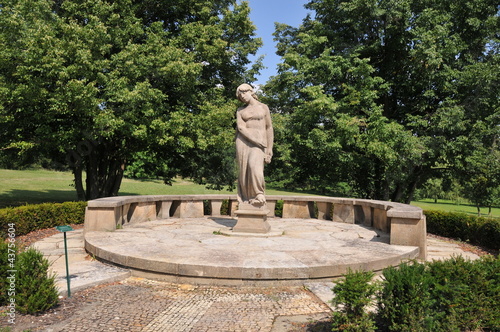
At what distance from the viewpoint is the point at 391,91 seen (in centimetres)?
1931

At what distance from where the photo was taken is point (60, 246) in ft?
24.9

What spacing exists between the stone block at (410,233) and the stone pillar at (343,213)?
3929 millimetres

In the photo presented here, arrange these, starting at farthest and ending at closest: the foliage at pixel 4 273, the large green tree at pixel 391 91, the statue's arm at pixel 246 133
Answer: the large green tree at pixel 391 91, the statue's arm at pixel 246 133, the foliage at pixel 4 273

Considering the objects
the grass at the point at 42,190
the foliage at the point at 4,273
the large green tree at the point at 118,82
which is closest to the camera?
the foliage at the point at 4,273

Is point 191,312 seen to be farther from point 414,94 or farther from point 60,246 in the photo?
point 414,94

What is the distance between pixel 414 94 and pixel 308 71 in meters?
5.55

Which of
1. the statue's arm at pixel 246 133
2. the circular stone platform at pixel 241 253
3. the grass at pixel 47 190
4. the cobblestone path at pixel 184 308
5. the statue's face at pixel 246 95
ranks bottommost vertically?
the grass at pixel 47 190

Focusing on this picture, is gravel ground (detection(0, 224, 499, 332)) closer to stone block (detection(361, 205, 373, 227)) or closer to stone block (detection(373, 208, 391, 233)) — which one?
stone block (detection(373, 208, 391, 233))

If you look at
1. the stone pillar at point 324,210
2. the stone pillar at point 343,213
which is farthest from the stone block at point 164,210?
the stone pillar at point 343,213

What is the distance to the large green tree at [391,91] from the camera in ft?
50.0

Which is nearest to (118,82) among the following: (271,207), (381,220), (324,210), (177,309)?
(271,207)

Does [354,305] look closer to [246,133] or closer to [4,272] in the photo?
[4,272]

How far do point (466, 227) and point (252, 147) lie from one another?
6.52m

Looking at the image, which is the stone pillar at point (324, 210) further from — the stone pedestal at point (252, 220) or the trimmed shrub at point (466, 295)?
the trimmed shrub at point (466, 295)
